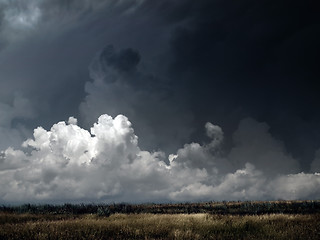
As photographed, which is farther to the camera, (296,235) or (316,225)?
(316,225)

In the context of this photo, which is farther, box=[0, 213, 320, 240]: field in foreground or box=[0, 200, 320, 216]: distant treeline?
box=[0, 200, 320, 216]: distant treeline

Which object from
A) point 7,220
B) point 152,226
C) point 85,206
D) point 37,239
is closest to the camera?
point 37,239

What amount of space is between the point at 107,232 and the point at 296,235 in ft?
30.2

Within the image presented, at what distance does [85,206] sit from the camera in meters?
40.6

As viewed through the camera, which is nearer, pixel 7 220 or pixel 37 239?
pixel 37 239

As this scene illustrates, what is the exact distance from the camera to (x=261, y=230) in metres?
17.5

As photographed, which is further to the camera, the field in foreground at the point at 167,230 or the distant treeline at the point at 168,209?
the distant treeline at the point at 168,209

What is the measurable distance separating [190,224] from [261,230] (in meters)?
3.84

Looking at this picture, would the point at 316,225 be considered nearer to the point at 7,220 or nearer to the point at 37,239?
the point at 37,239

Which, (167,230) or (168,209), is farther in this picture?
(168,209)

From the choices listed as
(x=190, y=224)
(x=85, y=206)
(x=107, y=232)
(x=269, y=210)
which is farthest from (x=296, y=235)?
(x=85, y=206)

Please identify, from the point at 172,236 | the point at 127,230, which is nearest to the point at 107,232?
the point at 127,230

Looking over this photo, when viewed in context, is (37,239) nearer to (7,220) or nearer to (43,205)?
(7,220)

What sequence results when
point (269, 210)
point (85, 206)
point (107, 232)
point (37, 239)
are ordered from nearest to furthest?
point (37, 239)
point (107, 232)
point (269, 210)
point (85, 206)
